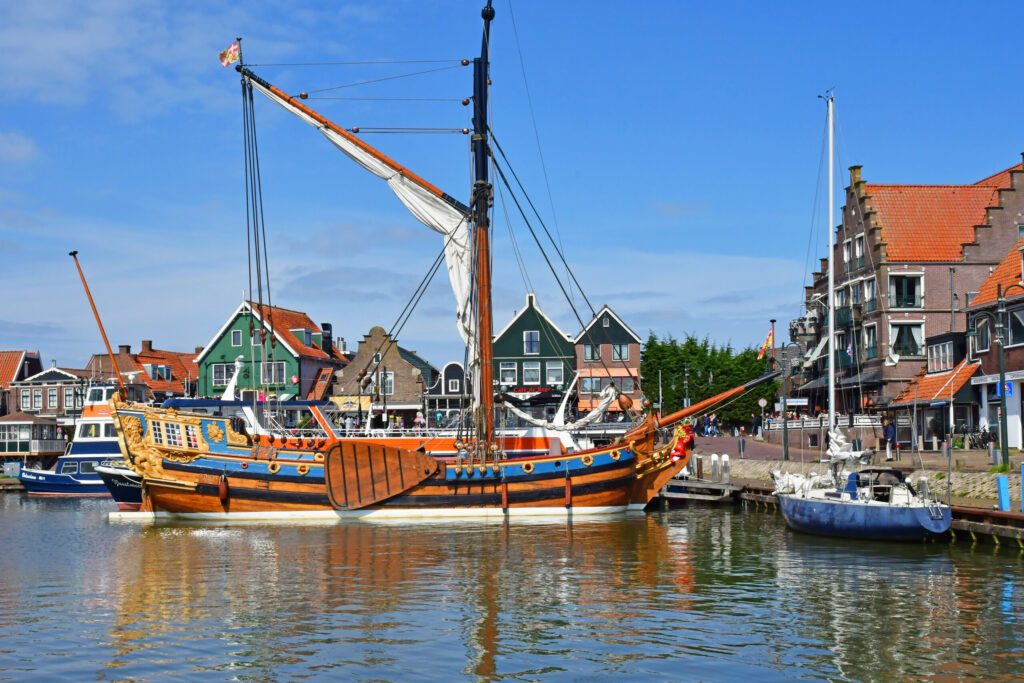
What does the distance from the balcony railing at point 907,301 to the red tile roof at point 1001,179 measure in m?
8.25

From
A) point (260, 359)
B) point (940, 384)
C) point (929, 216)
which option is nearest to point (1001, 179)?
point (929, 216)

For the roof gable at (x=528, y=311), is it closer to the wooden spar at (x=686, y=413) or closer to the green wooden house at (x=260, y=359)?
the green wooden house at (x=260, y=359)

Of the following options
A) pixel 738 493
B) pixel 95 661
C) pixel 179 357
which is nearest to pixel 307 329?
pixel 179 357

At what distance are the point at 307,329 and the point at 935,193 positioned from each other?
48.5 meters

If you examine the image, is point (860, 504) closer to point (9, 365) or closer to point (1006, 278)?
point (1006, 278)

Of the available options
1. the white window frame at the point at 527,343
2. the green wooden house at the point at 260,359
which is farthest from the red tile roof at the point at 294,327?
the white window frame at the point at 527,343

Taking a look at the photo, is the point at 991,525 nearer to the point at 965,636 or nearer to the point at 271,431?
the point at 965,636

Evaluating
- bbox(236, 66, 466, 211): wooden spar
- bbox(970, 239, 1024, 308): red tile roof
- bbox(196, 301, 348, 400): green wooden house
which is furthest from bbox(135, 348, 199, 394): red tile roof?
bbox(970, 239, 1024, 308): red tile roof

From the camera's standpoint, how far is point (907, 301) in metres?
69.0

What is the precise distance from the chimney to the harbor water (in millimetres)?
57546

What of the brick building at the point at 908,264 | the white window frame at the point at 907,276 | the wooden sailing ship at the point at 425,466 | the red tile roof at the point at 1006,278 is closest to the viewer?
the wooden sailing ship at the point at 425,466

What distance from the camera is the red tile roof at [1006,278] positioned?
50.6m

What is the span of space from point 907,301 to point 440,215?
3458 centimetres

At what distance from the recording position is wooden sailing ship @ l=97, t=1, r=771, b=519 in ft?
138
